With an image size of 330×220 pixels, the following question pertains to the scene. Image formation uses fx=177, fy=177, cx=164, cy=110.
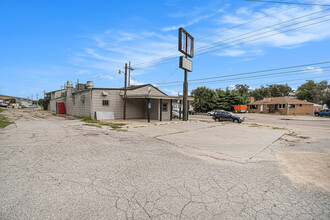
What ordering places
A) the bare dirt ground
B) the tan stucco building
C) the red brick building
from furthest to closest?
the red brick building, the tan stucco building, the bare dirt ground

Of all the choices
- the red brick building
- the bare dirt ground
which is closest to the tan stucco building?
the bare dirt ground

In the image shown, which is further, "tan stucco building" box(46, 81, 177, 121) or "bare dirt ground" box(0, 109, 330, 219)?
"tan stucco building" box(46, 81, 177, 121)

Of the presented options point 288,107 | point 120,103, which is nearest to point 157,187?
point 120,103

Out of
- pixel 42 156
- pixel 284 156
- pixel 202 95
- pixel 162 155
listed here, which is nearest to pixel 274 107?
pixel 202 95

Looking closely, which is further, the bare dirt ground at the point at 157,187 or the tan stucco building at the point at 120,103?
the tan stucco building at the point at 120,103

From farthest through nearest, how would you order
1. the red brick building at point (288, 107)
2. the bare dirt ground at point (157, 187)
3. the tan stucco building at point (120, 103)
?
the red brick building at point (288, 107) < the tan stucco building at point (120, 103) < the bare dirt ground at point (157, 187)

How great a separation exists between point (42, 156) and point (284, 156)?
8453 millimetres

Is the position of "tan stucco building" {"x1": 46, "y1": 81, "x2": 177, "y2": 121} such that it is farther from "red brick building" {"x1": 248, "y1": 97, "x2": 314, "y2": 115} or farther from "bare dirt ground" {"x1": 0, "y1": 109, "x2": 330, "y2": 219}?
"red brick building" {"x1": 248, "y1": 97, "x2": 314, "y2": 115}

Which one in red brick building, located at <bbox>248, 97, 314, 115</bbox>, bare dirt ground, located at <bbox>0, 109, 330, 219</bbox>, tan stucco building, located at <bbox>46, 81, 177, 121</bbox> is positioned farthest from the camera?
red brick building, located at <bbox>248, 97, 314, 115</bbox>

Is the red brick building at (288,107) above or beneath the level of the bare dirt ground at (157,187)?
above

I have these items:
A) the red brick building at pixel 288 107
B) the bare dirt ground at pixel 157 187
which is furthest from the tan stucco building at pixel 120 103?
the red brick building at pixel 288 107

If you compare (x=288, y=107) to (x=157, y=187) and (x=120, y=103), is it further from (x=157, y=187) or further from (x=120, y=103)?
(x=157, y=187)

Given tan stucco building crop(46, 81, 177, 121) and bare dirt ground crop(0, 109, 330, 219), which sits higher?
tan stucco building crop(46, 81, 177, 121)

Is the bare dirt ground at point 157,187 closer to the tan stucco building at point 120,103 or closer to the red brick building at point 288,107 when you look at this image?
the tan stucco building at point 120,103
